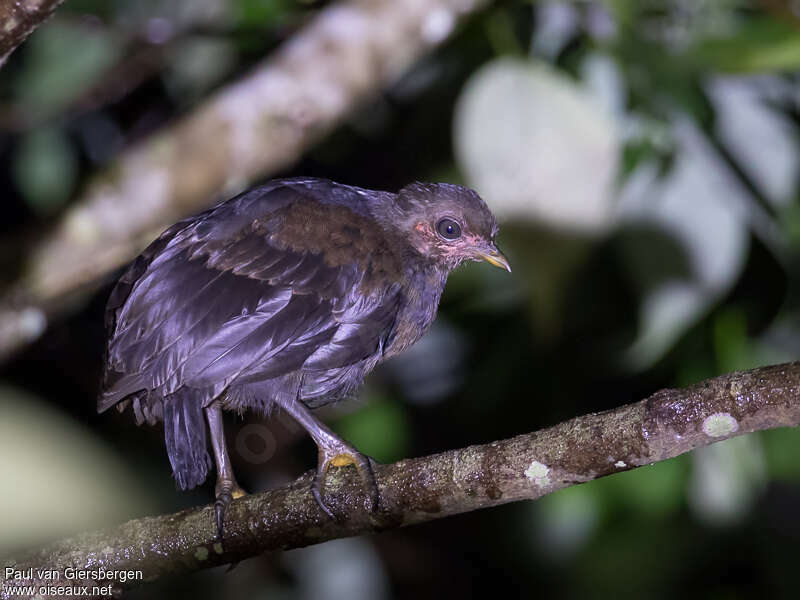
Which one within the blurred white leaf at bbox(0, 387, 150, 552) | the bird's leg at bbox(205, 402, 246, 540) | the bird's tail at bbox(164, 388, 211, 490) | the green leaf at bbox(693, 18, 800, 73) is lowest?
the green leaf at bbox(693, 18, 800, 73)

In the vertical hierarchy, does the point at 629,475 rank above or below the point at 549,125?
below

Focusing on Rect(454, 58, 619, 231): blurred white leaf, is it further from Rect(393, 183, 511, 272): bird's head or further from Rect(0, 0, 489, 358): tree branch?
Rect(0, 0, 489, 358): tree branch

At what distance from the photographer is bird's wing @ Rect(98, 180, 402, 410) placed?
2.50 m

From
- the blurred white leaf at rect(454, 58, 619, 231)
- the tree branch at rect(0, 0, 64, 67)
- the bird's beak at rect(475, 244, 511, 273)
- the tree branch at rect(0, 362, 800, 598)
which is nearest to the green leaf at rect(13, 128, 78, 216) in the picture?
the blurred white leaf at rect(454, 58, 619, 231)

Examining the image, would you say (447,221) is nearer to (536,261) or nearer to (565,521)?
(536,261)

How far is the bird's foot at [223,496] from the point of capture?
2.58 meters

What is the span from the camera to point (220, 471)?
2.87 metres

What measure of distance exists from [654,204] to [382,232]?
1.62 metres

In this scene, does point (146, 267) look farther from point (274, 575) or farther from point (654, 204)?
point (274, 575)

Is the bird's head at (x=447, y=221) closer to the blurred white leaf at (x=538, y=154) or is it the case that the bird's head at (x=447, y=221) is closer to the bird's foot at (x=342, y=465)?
the blurred white leaf at (x=538, y=154)

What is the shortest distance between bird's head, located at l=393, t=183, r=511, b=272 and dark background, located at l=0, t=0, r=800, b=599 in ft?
1.22

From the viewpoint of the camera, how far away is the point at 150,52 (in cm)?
491

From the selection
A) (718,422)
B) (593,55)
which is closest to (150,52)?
(593,55)

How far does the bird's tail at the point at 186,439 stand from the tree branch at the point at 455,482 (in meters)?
0.13
